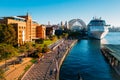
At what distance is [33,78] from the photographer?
4125cm

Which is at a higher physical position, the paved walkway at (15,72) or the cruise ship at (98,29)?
the cruise ship at (98,29)

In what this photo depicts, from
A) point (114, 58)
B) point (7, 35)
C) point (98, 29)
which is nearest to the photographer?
point (114, 58)

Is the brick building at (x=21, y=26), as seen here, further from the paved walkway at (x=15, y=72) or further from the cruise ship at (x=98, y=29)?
the cruise ship at (x=98, y=29)

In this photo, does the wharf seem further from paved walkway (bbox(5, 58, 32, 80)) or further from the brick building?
the brick building

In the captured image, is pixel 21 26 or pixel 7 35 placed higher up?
pixel 21 26

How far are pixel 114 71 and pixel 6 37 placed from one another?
3891cm

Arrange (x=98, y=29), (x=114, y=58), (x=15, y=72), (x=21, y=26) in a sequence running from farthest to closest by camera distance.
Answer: (x=98, y=29) → (x=21, y=26) → (x=114, y=58) → (x=15, y=72)

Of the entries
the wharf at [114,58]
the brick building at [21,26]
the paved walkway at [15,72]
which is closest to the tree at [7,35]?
the brick building at [21,26]

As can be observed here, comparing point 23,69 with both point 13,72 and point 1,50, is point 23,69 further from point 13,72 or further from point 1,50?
point 1,50

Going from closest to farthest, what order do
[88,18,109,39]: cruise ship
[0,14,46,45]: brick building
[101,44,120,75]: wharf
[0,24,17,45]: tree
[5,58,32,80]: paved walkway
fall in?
1. [5,58,32,80]: paved walkway
2. [101,44,120,75]: wharf
3. [0,24,17,45]: tree
4. [0,14,46,45]: brick building
5. [88,18,109,39]: cruise ship

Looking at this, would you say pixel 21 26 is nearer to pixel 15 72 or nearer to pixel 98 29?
pixel 15 72

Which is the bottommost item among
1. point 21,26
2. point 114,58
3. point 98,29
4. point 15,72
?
point 15,72

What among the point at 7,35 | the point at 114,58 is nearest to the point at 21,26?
the point at 7,35

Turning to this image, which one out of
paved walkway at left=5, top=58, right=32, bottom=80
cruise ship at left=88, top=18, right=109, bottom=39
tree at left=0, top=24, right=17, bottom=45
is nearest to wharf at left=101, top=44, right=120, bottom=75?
paved walkway at left=5, top=58, right=32, bottom=80
